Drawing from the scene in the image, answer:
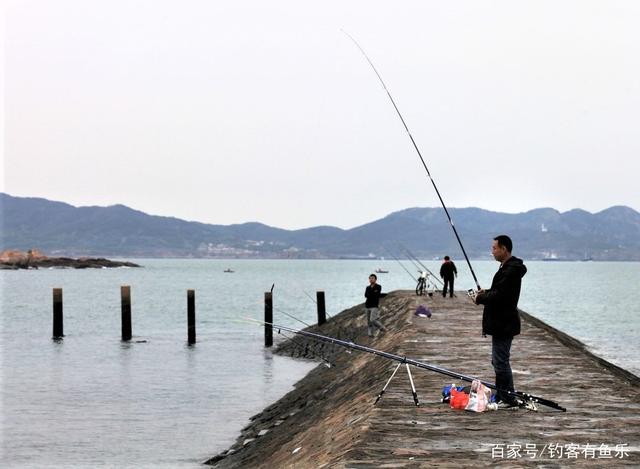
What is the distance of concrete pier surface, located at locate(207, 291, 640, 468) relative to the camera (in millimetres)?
7293

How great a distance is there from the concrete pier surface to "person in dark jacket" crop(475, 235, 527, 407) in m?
0.68

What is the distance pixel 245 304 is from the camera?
74.8 meters

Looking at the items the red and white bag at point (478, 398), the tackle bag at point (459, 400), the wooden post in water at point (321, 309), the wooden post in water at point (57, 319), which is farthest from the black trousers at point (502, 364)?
the wooden post in water at point (57, 319)

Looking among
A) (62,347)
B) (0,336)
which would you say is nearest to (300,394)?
(62,347)

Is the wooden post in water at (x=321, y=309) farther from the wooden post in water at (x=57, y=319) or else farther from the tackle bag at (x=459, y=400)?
the tackle bag at (x=459, y=400)

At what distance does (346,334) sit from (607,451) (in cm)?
2174

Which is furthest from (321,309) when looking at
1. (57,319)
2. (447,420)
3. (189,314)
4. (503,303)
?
(503,303)

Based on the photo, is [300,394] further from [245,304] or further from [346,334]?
[245,304]

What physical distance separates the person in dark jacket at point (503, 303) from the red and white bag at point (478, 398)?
0.62 ft

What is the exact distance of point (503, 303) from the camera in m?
8.72

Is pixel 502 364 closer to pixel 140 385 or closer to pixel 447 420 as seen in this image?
pixel 447 420

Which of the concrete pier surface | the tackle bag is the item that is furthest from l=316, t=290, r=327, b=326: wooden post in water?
the tackle bag

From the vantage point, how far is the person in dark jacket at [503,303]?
8.63 m

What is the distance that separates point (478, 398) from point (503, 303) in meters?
1.14
